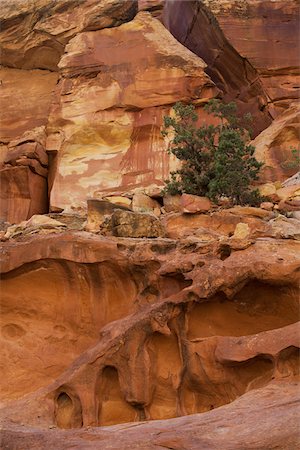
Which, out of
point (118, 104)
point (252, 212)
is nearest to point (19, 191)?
point (118, 104)

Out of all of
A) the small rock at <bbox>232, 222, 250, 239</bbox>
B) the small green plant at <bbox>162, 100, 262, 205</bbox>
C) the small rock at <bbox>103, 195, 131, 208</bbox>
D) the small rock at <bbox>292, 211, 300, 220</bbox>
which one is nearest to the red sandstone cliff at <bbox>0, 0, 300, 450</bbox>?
the small rock at <bbox>232, 222, 250, 239</bbox>

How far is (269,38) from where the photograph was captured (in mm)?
22328

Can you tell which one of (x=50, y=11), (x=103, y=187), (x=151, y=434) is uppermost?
(x=50, y=11)

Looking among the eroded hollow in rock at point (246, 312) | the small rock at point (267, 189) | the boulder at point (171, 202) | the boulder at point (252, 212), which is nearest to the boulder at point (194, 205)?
the boulder at point (252, 212)

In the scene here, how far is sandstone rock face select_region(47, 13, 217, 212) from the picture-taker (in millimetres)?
20078

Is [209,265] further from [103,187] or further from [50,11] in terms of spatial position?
[50,11]

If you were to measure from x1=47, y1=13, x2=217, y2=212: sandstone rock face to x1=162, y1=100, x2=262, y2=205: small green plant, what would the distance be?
2.78 m

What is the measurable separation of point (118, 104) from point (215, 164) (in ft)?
22.4

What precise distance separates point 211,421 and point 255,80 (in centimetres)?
1951

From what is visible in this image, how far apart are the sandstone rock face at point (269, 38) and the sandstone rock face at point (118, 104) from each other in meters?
2.66

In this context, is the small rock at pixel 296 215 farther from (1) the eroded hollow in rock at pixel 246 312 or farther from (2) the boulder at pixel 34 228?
(2) the boulder at pixel 34 228

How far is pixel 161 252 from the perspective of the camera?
878cm

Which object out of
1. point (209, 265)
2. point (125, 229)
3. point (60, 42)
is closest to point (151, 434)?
point (209, 265)

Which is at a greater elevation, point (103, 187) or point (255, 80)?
point (255, 80)
